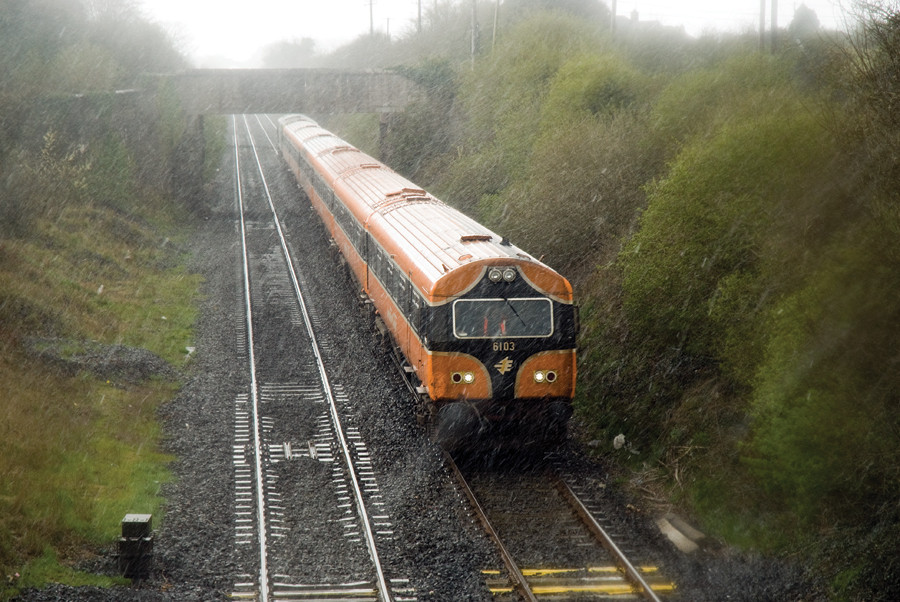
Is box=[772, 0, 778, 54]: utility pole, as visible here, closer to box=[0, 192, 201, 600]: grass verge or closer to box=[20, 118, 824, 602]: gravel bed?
box=[20, 118, 824, 602]: gravel bed

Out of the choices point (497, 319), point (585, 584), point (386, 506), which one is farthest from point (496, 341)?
point (585, 584)

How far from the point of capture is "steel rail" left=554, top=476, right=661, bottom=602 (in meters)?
8.63

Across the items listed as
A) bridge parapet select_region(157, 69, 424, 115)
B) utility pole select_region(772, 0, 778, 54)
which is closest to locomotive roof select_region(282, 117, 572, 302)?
utility pole select_region(772, 0, 778, 54)

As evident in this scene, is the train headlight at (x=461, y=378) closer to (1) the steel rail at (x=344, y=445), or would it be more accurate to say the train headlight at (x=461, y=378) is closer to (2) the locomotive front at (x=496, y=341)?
(2) the locomotive front at (x=496, y=341)

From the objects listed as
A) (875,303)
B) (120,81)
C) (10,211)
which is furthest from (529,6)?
(875,303)

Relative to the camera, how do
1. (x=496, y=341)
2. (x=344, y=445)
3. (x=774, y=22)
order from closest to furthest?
(x=496, y=341) < (x=344, y=445) < (x=774, y=22)

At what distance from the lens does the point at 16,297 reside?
1683cm

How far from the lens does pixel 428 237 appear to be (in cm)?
1352

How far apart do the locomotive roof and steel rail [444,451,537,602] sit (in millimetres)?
2392

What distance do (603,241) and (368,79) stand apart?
72.6 ft

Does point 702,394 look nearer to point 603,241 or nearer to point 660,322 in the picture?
point 660,322

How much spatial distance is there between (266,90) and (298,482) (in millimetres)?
26923

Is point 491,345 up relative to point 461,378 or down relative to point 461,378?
up

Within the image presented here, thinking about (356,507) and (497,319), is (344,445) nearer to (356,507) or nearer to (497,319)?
(356,507)
